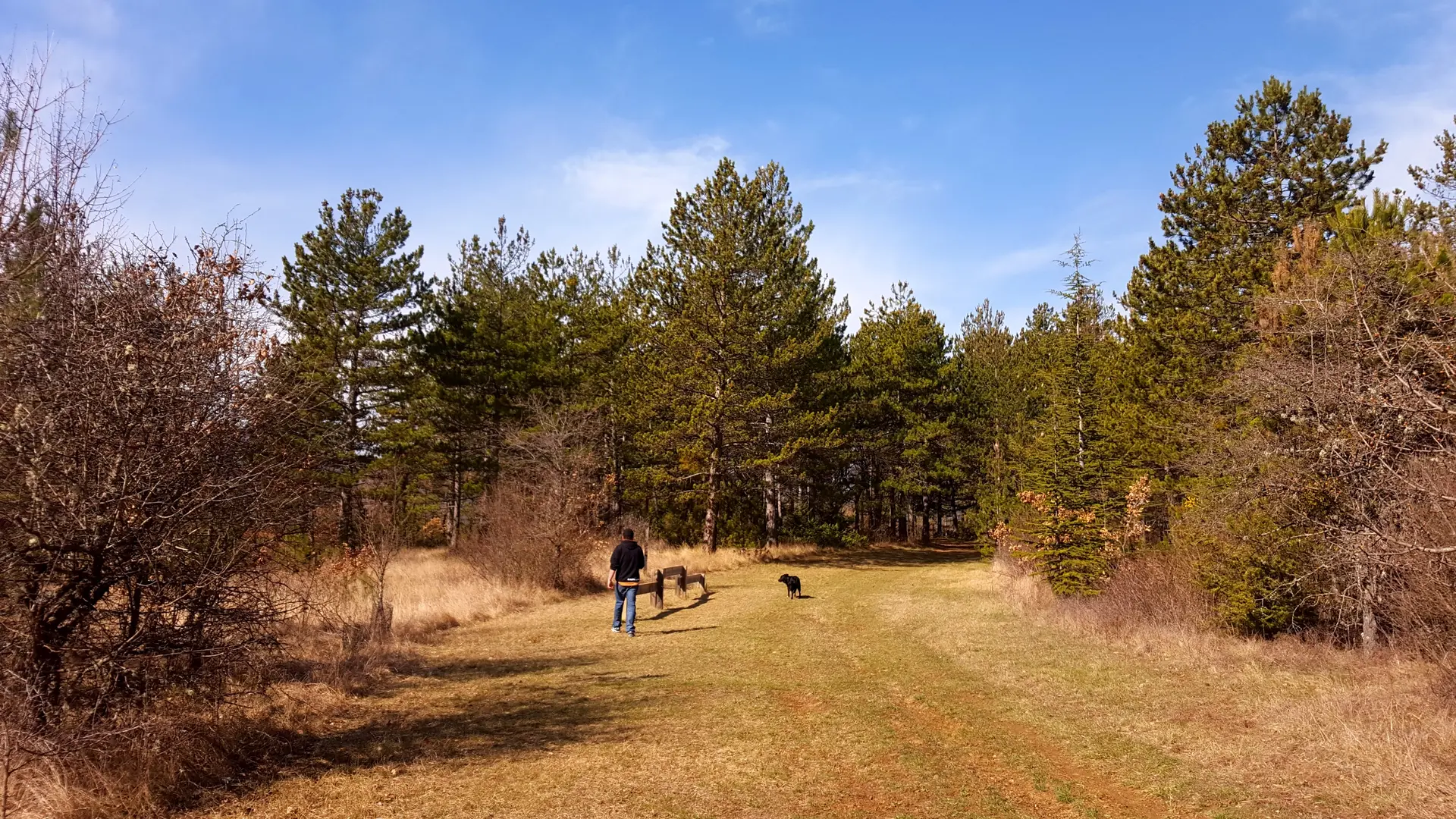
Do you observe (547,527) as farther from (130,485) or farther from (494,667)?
(130,485)

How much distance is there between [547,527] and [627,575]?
17.1 feet

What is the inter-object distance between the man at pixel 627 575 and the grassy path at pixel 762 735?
38cm

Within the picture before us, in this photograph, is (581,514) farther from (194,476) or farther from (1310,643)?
(1310,643)

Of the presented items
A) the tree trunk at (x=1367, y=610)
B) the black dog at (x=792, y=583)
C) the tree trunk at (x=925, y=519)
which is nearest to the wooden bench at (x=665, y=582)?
the black dog at (x=792, y=583)

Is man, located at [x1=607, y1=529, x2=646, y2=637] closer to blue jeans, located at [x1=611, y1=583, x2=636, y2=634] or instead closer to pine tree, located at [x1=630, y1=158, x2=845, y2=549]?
blue jeans, located at [x1=611, y1=583, x2=636, y2=634]

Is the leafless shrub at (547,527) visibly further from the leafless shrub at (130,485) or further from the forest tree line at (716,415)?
the leafless shrub at (130,485)

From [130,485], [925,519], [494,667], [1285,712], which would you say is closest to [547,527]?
[494,667]

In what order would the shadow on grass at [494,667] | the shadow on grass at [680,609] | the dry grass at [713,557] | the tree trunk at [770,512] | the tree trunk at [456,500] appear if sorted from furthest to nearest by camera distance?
the tree trunk at [456,500] < the tree trunk at [770,512] < the dry grass at [713,557] < the shadow on grass at [680,609] < the shadow on grass at [494,667]

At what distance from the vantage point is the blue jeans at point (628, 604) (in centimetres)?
1396

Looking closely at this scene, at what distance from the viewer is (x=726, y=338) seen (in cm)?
2678

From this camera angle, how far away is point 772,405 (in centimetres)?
2664

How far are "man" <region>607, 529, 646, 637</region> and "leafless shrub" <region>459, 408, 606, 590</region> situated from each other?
4.77 metres

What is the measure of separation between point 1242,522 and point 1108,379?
1209 centimetres

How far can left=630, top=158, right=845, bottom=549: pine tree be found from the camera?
26.7 m
